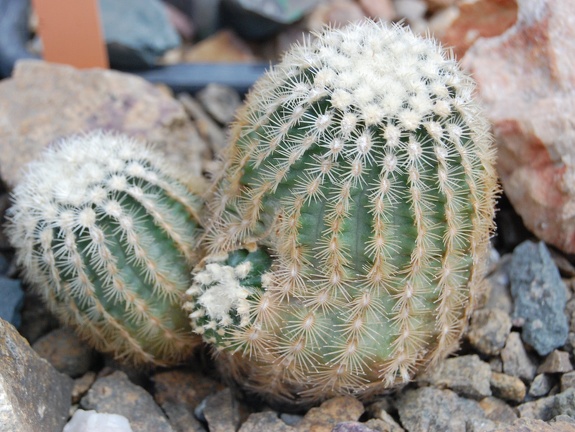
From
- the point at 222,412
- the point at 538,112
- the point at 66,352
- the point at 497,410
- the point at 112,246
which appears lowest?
the point at 66,352

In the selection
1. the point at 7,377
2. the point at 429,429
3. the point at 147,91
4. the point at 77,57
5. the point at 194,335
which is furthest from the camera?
the point at 77,57

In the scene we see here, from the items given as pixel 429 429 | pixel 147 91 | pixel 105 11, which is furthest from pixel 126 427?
pixel 105 11

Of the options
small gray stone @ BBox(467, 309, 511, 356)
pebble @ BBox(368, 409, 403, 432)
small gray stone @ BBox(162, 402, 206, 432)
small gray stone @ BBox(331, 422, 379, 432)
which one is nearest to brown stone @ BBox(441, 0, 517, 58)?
small gray stone @ BBox(467, 309, 511, 356)

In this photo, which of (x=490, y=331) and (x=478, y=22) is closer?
(x=490, y=331)

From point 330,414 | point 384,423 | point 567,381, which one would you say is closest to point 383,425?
point 384,423

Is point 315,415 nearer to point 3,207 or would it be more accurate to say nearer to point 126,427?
point 126,427

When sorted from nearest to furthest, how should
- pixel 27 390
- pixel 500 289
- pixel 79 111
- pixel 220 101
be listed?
pixel 27 390, pixel 500 289, pixel 79 111, pixel 220 101

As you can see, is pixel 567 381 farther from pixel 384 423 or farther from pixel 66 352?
pixel 66 352
